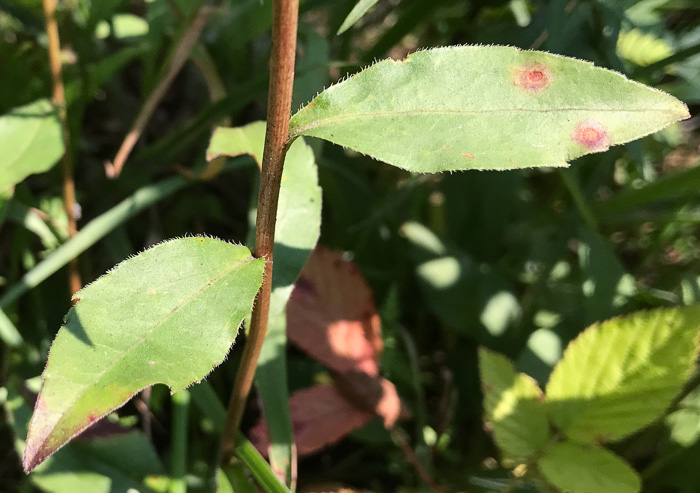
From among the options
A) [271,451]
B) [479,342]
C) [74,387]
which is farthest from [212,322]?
[479,342]

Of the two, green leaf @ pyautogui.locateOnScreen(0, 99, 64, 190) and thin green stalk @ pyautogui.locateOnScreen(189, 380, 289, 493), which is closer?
thin green stalk @ pyautogui.locateOnScreen(189, 380, 289, 493)

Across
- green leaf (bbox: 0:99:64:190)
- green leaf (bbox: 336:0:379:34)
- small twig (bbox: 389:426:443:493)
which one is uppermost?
green leaf (bbox: 336:0:379:34)

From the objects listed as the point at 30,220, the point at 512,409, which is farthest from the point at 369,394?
the point at 30,220

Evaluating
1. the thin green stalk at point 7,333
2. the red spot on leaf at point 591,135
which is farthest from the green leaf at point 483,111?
the thin green stalk at point 7,333

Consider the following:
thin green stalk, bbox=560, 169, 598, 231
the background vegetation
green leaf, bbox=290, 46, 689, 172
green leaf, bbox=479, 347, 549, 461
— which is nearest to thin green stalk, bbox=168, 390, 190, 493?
the background vegetation

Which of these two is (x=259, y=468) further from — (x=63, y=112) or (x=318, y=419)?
(x=63, y=112)

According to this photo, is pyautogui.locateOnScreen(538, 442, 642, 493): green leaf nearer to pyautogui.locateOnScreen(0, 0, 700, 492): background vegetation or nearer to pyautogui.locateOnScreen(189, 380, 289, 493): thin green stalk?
pyautogui.locateOnScreen(0, 0, 700, 492): background vegetation

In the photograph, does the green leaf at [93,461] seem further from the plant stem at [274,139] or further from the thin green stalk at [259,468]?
the plant stem at [274,139]

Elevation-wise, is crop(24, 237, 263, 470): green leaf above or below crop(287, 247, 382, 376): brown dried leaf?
above
